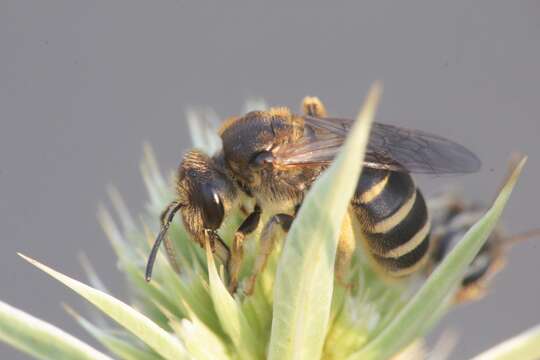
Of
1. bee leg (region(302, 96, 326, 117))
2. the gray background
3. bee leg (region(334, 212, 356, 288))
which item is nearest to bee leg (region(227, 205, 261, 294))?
bee leg (region(334, 212, 356, 288))

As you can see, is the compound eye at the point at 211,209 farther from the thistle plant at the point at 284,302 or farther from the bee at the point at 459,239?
the bee at the point at 459,239

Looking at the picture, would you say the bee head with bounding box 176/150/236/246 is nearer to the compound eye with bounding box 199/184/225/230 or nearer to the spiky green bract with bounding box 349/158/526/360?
the compound eye with bounding box 199/184/225/230

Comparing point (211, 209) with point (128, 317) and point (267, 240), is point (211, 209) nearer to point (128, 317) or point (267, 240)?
point (267, 240)

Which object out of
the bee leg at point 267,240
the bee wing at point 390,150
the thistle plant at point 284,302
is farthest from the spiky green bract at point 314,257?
the bee wing at point 390,150

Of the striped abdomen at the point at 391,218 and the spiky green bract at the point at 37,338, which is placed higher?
the spiky green bract at the point at 37,338

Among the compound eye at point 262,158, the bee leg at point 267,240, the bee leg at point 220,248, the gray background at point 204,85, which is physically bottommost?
the bee leg at point 267,240

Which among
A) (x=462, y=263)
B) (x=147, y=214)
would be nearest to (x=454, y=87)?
(x=147, y=214)

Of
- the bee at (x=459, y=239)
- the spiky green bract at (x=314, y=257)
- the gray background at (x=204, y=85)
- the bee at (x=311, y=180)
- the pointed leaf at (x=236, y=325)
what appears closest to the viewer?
the spiky green bract at (x=314, y=257)

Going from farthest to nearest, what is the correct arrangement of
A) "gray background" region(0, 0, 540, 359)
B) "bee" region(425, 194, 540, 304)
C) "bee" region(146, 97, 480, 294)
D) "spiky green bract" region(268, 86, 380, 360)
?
"gray background" region(0, 0, 540, 359)
"bee" region(425, 194, 540, 304)
"bee" region(146, 97, 480, 294)
"spiky green bract" region(268, 86, 380, 360)
